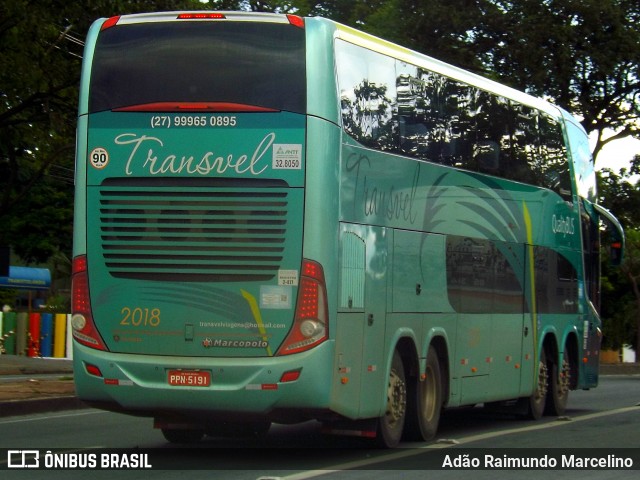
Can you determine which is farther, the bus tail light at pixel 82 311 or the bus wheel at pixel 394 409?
the bus wheel at pixel 394 409

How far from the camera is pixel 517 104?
1758 centimetres

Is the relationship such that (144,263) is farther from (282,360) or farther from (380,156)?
(380,156)

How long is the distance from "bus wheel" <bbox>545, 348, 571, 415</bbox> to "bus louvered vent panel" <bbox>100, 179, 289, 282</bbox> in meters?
8.59

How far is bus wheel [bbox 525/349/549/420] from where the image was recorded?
17969 millimetres

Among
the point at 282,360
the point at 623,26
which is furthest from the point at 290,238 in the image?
the point at 623,26

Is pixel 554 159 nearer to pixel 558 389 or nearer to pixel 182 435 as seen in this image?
pixel 558 389

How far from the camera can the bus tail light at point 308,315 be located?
443 inches

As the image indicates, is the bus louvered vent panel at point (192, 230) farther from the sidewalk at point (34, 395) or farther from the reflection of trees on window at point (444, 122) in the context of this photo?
the sidewalk at point (34, 395)

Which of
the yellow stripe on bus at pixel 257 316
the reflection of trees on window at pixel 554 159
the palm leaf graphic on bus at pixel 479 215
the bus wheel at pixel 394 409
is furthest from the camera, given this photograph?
the reflection of trees on window at pixel 554 159

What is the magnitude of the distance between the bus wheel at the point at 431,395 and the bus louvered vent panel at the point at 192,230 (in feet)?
11.3

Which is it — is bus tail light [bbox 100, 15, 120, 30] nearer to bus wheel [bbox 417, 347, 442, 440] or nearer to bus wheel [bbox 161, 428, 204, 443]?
bus wheel [bbox 161, 428, 204, 443]

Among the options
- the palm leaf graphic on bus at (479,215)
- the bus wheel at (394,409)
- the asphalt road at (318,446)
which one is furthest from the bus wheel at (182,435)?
the palm leaf graphic on bus at (479,215)

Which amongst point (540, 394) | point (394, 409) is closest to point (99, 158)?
point (394, 409)

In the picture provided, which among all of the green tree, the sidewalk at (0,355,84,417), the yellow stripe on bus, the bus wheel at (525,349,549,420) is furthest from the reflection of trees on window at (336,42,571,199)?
the green tree
